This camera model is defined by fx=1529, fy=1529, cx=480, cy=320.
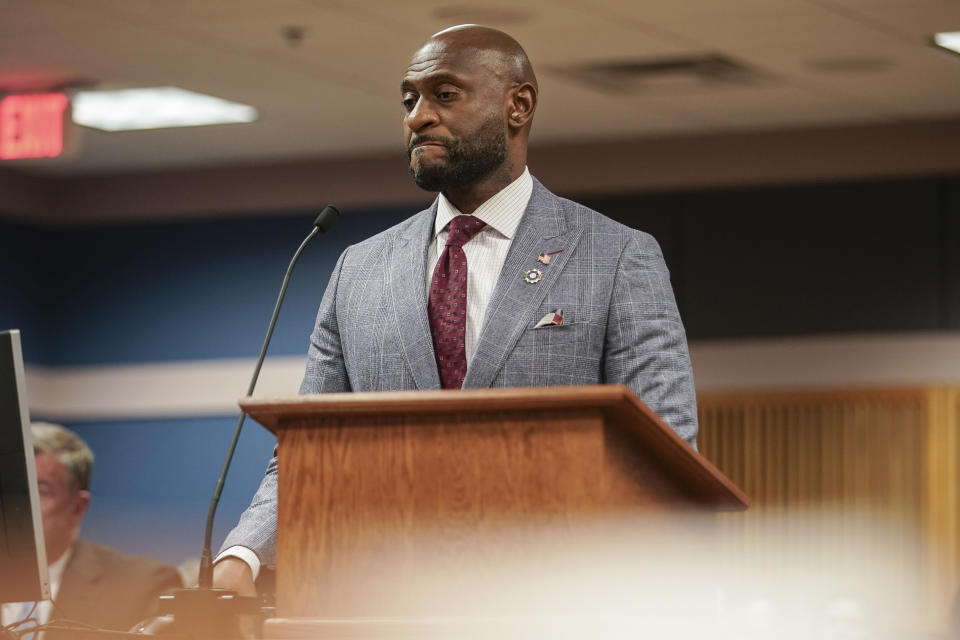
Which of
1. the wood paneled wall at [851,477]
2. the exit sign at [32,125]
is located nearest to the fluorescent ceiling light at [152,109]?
the exit sign at [32,125]

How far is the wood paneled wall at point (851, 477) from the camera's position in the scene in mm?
7340

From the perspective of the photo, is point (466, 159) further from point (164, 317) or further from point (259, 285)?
point (164, 317)

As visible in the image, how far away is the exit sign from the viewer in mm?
6816

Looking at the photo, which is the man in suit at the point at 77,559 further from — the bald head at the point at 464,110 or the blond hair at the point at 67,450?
the bald head at the point at 464,110

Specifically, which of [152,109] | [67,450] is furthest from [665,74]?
[67,450]

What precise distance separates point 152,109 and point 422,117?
5.61 metres

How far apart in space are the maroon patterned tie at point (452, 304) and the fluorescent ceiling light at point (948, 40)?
4.26 meters

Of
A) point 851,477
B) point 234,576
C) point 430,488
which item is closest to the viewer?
point 430,488

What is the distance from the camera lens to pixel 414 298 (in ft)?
6.88

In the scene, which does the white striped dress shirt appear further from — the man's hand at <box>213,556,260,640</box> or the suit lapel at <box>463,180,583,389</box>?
the man's hand at <box>213,556,260,640</box>

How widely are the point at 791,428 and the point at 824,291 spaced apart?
27.8 inches

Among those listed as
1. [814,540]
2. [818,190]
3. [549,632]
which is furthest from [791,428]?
[549,632]

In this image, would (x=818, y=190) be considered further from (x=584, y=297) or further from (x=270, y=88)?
(x=584, y=297)

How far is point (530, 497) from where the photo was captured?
161cm
